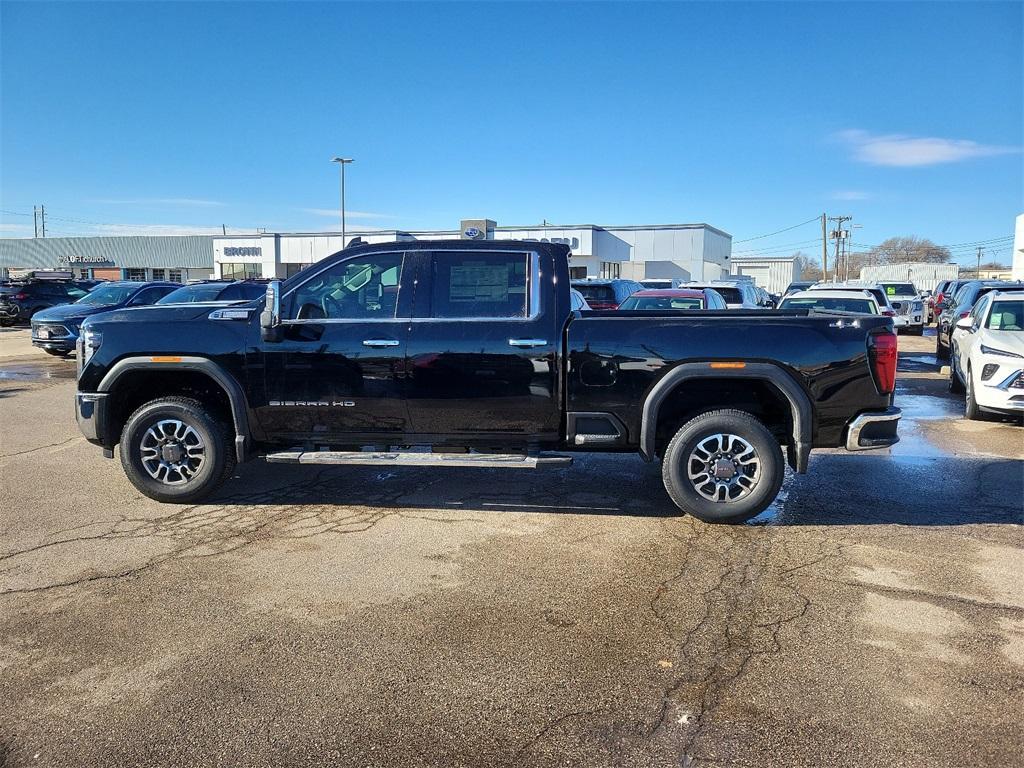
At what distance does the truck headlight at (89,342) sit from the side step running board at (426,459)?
5.41 feet

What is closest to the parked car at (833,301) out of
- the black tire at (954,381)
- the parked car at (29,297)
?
the black tire at (954,381)

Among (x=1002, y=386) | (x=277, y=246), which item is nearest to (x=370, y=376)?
(x=1002, y=386)

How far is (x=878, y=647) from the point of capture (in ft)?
12.5

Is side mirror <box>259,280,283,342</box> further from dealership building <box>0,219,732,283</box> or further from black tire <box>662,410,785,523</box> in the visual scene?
dealership building <box>0,219,732,283</box>

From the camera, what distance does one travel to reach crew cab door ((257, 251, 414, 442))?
5.73 m

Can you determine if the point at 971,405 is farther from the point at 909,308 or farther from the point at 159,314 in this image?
the point at 909,308

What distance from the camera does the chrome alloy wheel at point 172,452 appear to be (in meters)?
6.06

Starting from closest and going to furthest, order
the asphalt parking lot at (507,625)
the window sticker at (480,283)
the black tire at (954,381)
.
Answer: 1. the asphalt parking lot at (507,625)
2. the window sticker at (480,283)
3. the black tire at (954,381)

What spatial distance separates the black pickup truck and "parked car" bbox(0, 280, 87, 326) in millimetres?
25484

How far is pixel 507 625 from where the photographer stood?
160 inches

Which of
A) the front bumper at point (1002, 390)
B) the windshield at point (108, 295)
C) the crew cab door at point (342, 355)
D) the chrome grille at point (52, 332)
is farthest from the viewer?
the windshield at point (108, 295)

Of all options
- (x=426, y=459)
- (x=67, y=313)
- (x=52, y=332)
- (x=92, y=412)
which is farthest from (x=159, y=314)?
(x=67, y=313)

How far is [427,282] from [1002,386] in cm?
683

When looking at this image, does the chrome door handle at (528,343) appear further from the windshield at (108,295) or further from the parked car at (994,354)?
the windshield at (108,295)
